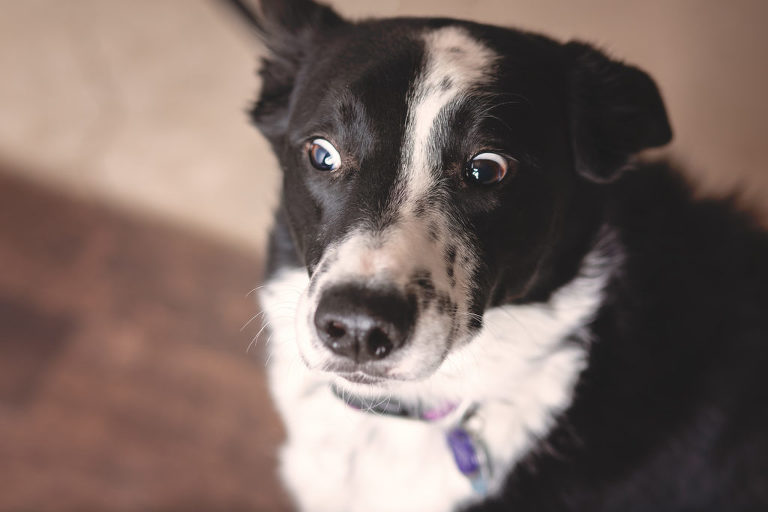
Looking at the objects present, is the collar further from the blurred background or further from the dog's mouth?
the blurred background

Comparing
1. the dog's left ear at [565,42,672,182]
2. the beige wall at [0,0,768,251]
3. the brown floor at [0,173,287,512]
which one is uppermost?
the dog's left ear at [565,42,672,182]

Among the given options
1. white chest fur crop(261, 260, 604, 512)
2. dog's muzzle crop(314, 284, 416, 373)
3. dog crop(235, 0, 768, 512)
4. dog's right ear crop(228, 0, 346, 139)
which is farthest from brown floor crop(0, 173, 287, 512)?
dog's muzzle crop(314, 284, 416, 373)

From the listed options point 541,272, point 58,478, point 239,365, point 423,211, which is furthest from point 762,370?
point 58,478

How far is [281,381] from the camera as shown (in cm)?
167

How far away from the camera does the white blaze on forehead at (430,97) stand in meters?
1.22

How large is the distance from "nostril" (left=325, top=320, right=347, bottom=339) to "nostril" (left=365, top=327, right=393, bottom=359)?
46 mm

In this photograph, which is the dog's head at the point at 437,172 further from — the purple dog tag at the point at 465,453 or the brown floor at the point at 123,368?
the brown floor at the point at 123,368

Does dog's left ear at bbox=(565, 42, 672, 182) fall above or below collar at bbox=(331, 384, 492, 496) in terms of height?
above

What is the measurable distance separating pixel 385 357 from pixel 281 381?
23.9 inches

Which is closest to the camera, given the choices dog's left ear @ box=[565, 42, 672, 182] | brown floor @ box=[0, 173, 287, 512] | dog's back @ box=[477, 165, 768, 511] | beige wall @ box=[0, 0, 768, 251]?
dog's left ear @ box=[565, 42, 672, 182]

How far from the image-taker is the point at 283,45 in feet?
5.19

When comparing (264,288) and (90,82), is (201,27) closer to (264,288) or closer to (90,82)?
(90,82)

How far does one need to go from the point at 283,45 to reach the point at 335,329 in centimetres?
81

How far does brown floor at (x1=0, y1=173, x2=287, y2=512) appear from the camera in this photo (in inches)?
87.5
